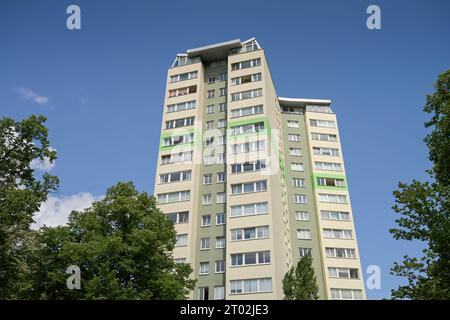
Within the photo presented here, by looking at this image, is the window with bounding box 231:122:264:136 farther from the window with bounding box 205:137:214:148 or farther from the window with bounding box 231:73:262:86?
the window with bounding box 231:73:262:86

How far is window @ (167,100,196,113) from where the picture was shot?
5619 cm

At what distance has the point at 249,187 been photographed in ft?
153

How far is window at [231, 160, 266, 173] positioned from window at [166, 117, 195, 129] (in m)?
10.3

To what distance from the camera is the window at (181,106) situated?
5619 cm

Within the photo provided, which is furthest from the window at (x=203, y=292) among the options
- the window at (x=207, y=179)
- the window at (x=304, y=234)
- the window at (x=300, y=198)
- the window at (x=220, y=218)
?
the window at (x=300, y=198)

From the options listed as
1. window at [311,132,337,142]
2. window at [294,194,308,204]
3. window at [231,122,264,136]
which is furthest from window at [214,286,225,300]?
window at [311,132,337,142]

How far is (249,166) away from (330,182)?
71.2 ft

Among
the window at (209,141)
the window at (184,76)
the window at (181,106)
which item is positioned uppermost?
the window at (184,76)

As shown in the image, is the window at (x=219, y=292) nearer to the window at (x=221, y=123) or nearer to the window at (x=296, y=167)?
the window at (x=221, y=123)

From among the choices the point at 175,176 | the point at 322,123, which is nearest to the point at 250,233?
the point at 175,176

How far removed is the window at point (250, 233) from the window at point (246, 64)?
25957 mm

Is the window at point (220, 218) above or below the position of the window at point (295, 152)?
below
